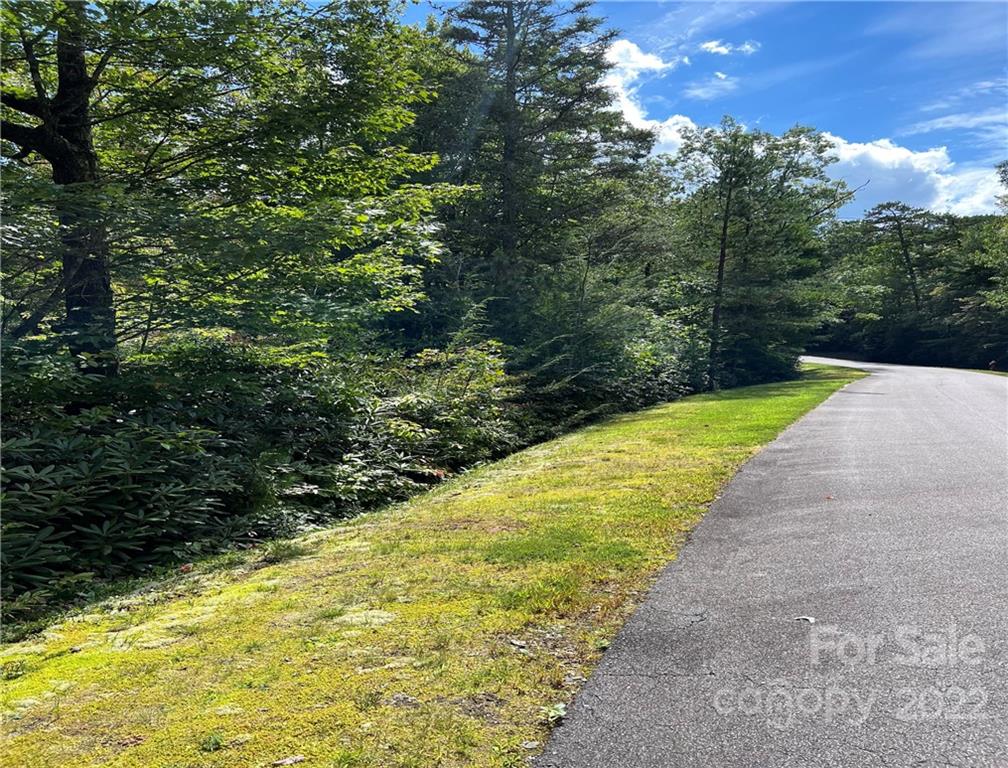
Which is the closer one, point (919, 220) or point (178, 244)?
point (178, 244)

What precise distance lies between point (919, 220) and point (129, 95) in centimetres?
5980

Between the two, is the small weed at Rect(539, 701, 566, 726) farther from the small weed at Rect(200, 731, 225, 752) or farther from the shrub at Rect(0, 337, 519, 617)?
the shrub at Rect(0, 337, 519, 617)

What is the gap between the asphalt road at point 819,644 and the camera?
233 cm

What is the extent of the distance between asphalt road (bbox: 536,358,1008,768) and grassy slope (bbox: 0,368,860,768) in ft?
0.86

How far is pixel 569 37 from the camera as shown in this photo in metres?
20.1

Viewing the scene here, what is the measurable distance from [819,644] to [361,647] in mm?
2244

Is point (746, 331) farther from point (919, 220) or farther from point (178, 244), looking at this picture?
point (919, 220)

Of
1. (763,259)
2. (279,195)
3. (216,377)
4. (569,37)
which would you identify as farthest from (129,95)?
(763,259)

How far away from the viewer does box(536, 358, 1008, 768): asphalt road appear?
233 cm

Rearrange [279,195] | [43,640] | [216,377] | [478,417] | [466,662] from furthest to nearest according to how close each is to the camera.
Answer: [478,417], [279,195], [216,377], [43,640], [466,662]

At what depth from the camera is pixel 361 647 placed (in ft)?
10.6

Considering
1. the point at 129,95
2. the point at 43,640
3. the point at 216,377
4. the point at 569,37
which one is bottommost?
the point at 43,640

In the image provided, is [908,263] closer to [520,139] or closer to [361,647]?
[520,139]

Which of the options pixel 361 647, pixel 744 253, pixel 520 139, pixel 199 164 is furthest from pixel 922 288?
pixel 361 647
